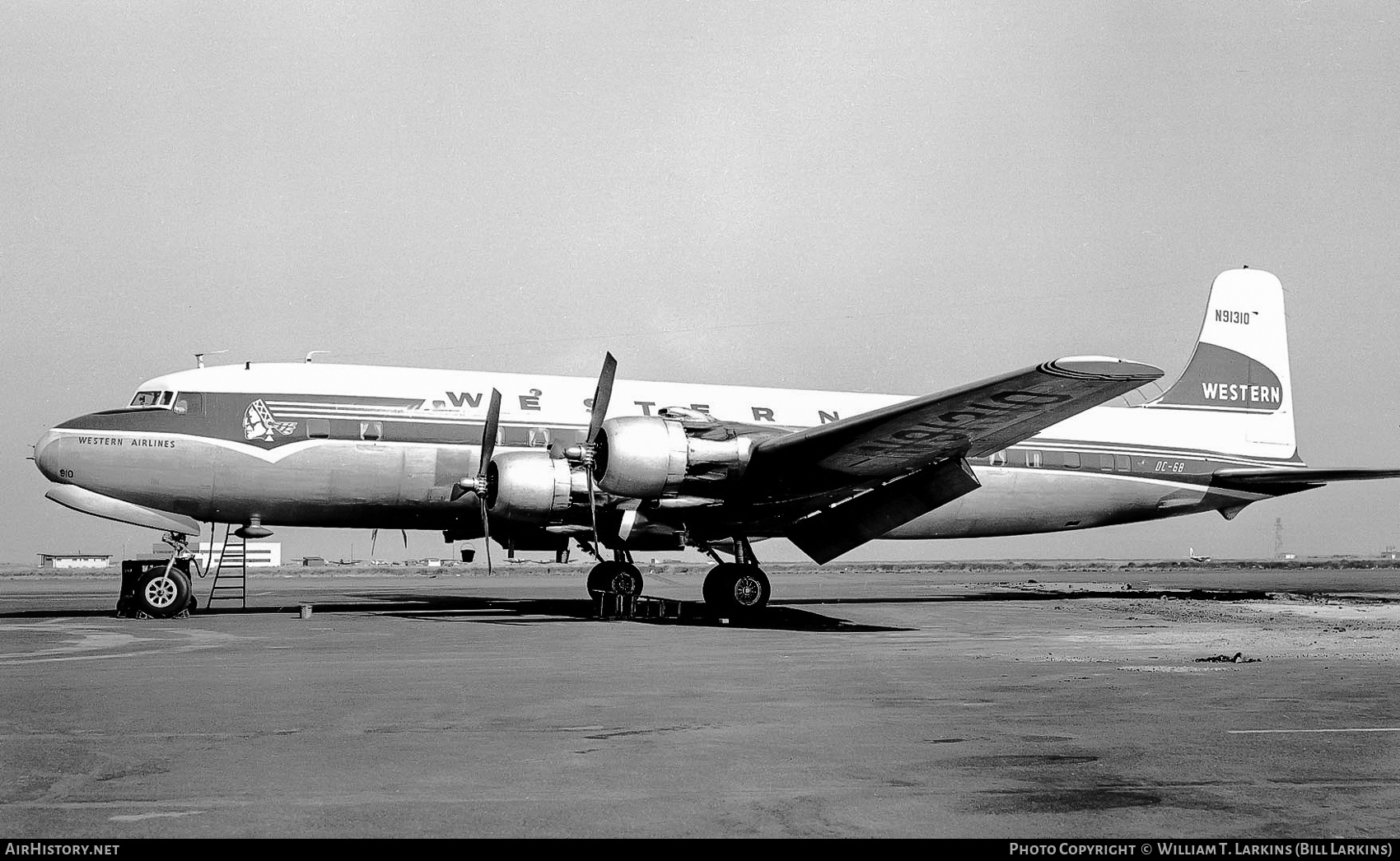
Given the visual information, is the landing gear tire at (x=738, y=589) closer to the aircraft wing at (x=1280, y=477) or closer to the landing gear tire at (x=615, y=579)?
the landing gear tire at (x=615, y=579)

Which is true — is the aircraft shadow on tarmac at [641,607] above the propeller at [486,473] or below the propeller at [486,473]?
below

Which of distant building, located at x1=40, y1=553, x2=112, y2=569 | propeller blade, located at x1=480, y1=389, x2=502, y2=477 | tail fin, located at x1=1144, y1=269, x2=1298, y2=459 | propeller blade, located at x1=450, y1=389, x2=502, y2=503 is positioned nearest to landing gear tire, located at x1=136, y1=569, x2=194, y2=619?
propeller blade, located at x1=450, y1=389, x2=502, y2=503

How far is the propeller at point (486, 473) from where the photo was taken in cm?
1850

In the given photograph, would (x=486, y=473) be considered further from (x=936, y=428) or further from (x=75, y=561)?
(x=75, y=561)

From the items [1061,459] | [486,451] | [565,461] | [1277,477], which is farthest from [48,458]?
[1277,477]

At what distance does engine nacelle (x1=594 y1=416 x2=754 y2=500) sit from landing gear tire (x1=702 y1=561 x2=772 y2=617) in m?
3.10

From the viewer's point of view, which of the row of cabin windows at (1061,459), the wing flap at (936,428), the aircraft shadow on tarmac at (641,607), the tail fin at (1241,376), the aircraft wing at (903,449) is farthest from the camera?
the tail fin at (1241,376)

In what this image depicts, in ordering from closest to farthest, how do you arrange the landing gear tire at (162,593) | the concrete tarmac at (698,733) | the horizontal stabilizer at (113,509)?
1. the concrete tarmac at (698,733)
2. the landing gear tire at (162,593)
3. the horizontal stabilizer at (113,509)

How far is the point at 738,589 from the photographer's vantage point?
20.0 meters

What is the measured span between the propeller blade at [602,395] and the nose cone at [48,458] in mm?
8573

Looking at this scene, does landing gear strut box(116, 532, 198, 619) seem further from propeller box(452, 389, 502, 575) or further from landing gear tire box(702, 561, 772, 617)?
landing gear tire box(702, 561, 772, 617)

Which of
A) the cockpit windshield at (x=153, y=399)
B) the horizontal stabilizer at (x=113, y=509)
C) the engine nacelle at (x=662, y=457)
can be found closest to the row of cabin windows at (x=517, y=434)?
the cockpit windshield at (x=153, y=399)

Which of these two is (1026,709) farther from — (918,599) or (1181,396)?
(1181,396)
